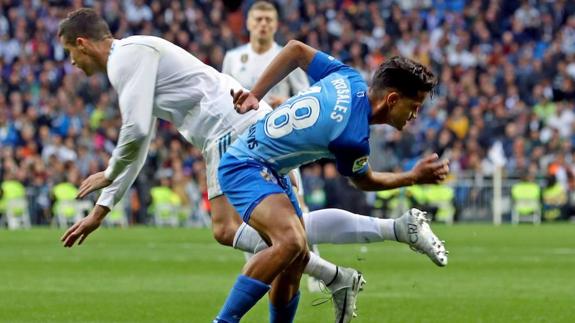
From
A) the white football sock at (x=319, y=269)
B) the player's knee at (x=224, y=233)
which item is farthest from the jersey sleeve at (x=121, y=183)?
the white football sock at (x=319, y=269)

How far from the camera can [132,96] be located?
7887mm

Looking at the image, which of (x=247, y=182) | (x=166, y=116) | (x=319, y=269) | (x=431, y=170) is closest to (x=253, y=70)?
(x=166, y=116)

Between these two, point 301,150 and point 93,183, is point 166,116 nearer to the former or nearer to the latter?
point 93,183

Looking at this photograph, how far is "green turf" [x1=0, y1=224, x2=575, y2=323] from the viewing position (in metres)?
9.59

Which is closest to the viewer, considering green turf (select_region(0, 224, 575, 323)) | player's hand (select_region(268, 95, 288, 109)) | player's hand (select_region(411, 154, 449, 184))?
player's hand (select_region(411, 154, 449, 184))

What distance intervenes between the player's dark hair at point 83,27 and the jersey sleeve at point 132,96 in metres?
0.18

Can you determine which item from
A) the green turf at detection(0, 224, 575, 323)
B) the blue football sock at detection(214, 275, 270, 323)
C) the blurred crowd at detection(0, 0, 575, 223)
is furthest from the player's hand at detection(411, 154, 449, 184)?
the blurred crowd at detection(0, 0, 575, 223)

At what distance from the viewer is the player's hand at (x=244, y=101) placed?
7.52 metres

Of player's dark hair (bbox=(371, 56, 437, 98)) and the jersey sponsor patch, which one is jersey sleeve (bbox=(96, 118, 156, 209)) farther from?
player's dark hair (bbox=(371, 56, 437, 98))

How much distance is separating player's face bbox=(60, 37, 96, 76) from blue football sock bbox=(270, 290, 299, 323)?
203cm

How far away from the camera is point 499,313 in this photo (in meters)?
9.60

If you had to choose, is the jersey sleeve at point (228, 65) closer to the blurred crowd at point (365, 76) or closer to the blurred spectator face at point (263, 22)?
the blurred spectator face at point (263, 22)

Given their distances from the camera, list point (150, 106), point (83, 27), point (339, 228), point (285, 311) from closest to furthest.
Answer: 1. point (285, 311)
2. point (150, 106)
3. point (339, 228)
4. point (83, 27)

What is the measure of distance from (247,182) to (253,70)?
4448 millimetres
